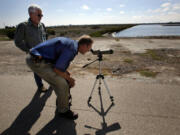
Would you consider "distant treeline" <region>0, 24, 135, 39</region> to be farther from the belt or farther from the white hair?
the belt

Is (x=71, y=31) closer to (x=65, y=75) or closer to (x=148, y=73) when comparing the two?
(x=148, y=73)

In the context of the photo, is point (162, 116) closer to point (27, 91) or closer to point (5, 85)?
point (27, 91)

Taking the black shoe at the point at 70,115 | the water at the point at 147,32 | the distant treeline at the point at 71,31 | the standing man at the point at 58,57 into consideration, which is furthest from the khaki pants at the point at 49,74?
the water at the point at 147,32

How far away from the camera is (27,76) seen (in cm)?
409

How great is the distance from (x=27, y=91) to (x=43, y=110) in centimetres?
104

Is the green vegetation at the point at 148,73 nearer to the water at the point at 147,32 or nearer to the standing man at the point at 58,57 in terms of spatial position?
the standing man at the point at 58,57

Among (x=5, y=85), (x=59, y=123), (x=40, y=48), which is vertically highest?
(x=40, y=48)

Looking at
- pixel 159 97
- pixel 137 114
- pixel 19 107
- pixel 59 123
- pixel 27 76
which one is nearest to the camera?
pixel 59 123

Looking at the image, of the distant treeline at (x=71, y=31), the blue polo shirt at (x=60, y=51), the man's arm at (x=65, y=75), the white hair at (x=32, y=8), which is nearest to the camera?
the blue polo shirt at (x=60, y=51)

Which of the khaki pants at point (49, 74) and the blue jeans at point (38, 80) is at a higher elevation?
the khaki pants at point (49, 74)

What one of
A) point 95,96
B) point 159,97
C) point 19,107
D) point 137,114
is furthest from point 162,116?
point 19,107

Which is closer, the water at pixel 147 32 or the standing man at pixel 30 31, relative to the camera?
the standing man at pixel 30 31

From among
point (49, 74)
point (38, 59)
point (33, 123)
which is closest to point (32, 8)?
point (38, 59)

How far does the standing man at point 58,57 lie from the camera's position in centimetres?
171
